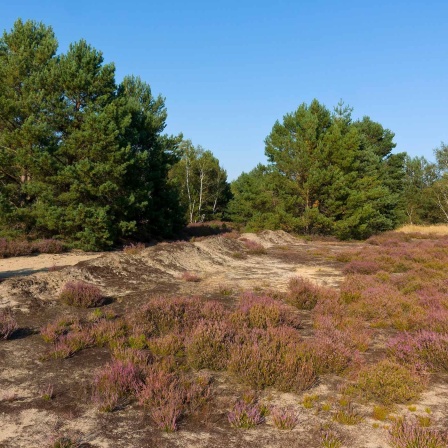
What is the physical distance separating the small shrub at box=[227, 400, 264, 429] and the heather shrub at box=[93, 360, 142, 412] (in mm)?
1366

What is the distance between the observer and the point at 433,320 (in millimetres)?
7633

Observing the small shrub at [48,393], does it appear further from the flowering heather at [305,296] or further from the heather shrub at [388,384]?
the flowering heather at [305,296]

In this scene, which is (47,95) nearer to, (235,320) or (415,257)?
(235,320)

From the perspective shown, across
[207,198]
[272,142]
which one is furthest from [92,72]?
[207,198]

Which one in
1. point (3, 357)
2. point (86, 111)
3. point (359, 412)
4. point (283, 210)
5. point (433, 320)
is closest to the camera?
point (359, 412)

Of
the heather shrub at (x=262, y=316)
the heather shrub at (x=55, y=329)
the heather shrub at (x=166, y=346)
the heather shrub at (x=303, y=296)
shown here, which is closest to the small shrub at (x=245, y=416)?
the heather shrub at (x=166, y=346)

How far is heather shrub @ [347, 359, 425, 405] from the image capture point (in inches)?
189

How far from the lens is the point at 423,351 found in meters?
6.03

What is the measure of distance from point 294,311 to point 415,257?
37.9 ft

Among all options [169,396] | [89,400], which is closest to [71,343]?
[89,400]

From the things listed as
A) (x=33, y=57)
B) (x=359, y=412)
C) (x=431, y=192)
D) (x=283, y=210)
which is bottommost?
(x=359, y=412)

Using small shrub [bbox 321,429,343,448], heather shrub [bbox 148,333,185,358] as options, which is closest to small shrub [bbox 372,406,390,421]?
small shrub [bbox 321,429,343,448]

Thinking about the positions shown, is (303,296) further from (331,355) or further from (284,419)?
(284,419)

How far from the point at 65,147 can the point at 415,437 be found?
69.2 ft
